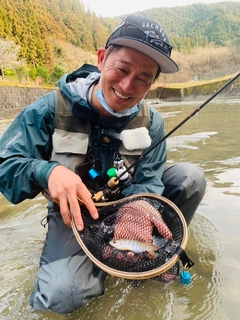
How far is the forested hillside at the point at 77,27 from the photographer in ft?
125

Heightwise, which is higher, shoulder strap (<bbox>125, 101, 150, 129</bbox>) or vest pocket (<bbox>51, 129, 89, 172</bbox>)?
shoulder strap (<bbox>125, 101, 150, 129</bbox>)

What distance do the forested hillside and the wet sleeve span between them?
32.2 meters

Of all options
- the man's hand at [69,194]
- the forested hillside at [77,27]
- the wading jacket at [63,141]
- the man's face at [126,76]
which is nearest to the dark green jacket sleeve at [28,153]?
the wading jacket at [63,141]

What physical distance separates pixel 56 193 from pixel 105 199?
1.78 feet

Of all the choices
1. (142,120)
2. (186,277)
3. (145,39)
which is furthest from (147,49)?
→ (186,277)

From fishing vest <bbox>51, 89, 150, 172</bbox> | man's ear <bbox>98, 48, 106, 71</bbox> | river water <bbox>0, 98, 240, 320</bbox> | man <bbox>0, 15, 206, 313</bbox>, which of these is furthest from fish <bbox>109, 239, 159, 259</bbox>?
man's ear <bbox>98, 48, 106, 71</bbox>

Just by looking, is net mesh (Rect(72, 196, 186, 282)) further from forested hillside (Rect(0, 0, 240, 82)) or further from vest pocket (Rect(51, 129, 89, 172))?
forested hillside (Rect(0, 0, 240, 82))

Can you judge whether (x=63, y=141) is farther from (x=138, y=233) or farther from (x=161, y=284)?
(x=161, y=284)

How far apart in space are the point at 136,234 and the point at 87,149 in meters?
0.79

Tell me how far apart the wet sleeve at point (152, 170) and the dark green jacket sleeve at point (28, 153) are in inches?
27.4

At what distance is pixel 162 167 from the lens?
2393mm

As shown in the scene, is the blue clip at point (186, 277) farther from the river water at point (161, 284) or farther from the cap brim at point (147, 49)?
the cap brim at point (147, 49)

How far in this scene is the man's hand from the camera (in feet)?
4.81

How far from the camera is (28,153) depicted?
1.93 m
